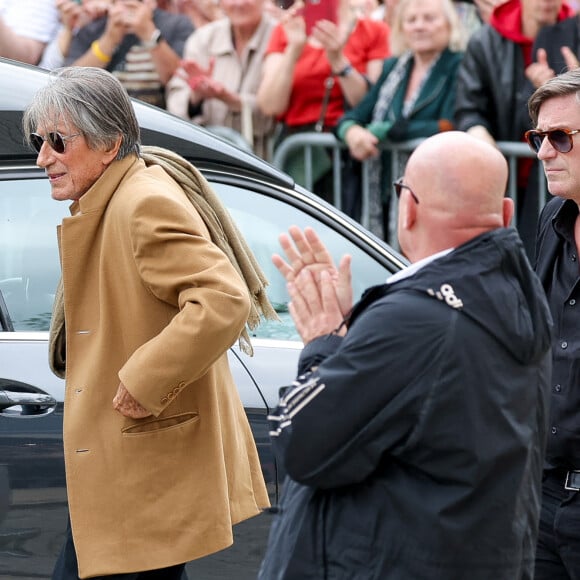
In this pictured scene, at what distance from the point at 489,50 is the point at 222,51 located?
1.66 m

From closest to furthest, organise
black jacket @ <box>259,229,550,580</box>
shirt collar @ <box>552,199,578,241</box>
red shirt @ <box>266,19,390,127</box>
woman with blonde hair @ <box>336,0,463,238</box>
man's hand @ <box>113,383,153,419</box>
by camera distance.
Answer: black jacket @ <box>259,229,550,580</box> → man's hand @ <box>113,383,153,419</box> → shirt collar @ <box>552,199,578,241</box> → woman with blonde hair @ <box>336,0,463,238</box> → red shirt @ <box>266,19,390,127</box>

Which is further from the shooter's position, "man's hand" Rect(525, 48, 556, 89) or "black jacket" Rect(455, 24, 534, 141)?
"black jacket" Rect(455, 24, 534, 141)

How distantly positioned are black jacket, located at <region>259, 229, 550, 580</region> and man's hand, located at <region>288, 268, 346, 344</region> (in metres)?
0.04

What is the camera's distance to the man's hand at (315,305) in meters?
2.21

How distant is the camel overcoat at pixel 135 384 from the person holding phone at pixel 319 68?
3.93m

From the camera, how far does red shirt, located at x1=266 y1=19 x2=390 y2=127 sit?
679 centimetres

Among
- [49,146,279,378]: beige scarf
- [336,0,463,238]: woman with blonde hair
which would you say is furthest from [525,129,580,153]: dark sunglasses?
[336,0,463,238]: woman with blonde hair

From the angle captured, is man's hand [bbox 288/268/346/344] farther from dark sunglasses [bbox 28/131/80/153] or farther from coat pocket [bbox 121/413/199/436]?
dark sunglasses [bbox 28/131/80/153]

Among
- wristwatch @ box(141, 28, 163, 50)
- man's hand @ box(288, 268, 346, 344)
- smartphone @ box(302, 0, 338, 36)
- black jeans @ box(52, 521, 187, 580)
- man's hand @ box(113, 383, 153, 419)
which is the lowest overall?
black jeans @ box(52, 521, 187, 580)

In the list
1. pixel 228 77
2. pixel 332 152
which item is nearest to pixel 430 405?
Answer: pixel 332 152

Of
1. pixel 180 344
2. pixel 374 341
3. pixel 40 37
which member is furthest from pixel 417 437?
pixel 40 37

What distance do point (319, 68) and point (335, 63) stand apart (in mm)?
145

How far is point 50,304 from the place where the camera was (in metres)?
3.50

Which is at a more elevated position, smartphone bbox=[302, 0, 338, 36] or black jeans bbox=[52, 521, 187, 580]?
smartphone bbox=[302, 0, 338, 36]
